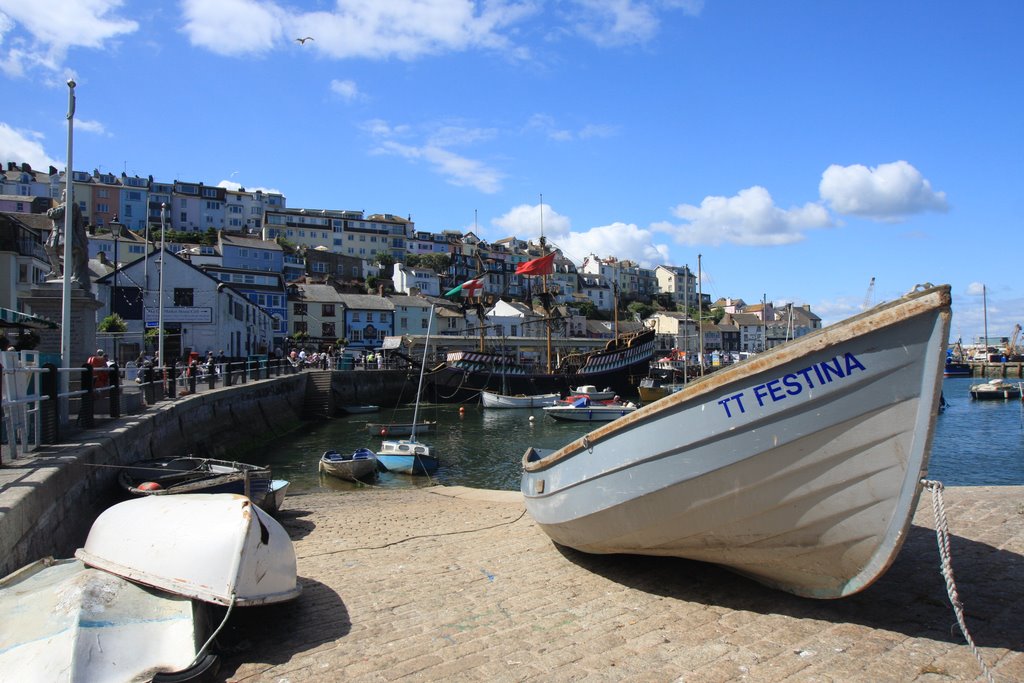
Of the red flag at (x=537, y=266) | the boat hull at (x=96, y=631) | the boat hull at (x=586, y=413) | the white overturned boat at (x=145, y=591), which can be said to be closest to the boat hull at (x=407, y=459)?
the white overturned boat at (x=145, y=591)

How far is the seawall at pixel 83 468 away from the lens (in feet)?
21.8

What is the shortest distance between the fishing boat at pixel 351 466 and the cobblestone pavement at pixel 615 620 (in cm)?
982

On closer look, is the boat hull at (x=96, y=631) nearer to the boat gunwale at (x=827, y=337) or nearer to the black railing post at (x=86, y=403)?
the boat gunwale at (x=827, y=337)

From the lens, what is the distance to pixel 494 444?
89.2 ft

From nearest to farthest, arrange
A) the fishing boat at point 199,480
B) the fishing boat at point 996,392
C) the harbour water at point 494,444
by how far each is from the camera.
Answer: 1. the fishing boat at point 199,480
2. the harbour water at point 494,444
3. the fishing boat at point 996,392

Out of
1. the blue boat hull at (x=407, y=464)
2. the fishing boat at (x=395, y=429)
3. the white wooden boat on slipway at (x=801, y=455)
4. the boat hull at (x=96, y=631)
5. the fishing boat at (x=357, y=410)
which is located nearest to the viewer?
the boat hull at (x=96, y=631)

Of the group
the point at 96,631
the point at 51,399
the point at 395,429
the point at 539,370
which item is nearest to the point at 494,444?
the point at 395,429

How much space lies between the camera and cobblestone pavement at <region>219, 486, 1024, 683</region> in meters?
4.70

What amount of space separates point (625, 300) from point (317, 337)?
7248 cm

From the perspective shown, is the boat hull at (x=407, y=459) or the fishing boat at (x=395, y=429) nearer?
the boat hull at (x=407, y=459)

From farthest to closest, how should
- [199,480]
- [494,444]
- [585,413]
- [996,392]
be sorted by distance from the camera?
1. [996,392]
2. [585,413]
3. [494,444]
4. [199,480]

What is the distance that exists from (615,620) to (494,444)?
2169 cm

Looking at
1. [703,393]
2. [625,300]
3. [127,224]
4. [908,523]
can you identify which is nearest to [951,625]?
[908,523]

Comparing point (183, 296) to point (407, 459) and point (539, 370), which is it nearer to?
point (407, 459)
